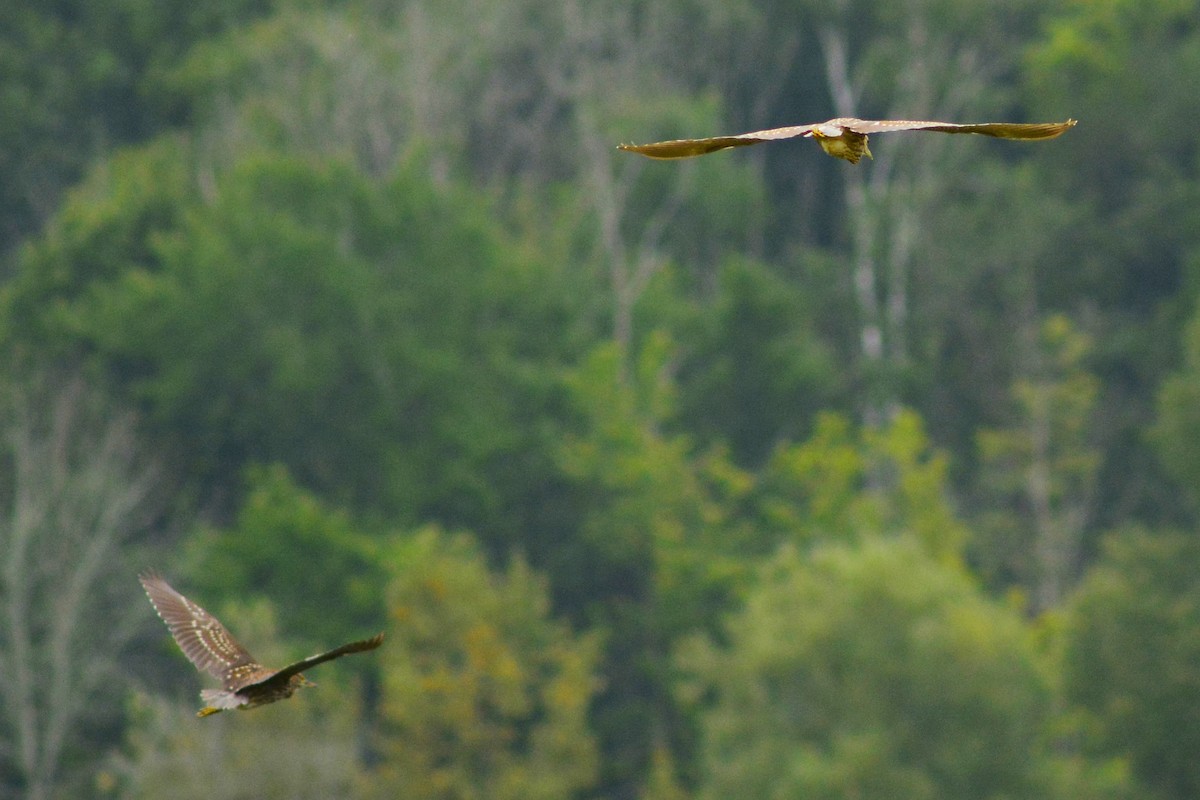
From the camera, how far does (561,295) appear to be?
50.9 metres

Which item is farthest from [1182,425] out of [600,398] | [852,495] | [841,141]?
[841,141]

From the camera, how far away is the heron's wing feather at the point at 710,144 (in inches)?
305

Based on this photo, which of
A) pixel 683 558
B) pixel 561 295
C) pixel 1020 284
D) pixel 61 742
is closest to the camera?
pixel 61 742

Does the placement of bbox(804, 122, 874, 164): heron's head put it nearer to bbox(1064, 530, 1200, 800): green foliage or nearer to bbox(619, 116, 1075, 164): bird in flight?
bbox(619, 116, 1075, 164): bird in flight

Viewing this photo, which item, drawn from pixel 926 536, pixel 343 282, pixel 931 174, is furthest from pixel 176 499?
pixel 931 174

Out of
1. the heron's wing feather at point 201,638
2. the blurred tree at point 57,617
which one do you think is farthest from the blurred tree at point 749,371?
the heron's wing feather at point 201,638

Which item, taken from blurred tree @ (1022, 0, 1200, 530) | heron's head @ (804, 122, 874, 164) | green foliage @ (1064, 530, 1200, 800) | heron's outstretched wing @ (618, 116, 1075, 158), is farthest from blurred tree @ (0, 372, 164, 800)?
blurred tree @ (1022, 0, 1200, 530)

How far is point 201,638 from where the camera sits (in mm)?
10398

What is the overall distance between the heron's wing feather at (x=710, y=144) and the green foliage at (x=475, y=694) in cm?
2707

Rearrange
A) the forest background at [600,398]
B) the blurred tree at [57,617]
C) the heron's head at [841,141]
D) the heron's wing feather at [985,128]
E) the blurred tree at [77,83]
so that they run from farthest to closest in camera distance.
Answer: the blurred tree at [77,83], the forest background at [600,398], the blurred tree at [57,617], the heron's head at [841,141], the heron's wing feather at [985,128]

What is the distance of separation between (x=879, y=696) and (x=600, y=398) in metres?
12.7

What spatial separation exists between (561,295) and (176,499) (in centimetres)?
1041

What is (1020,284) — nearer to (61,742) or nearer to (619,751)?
(619,751)

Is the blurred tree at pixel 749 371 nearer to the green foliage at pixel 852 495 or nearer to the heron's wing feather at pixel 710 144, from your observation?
the green foliage at pixel 852 495
